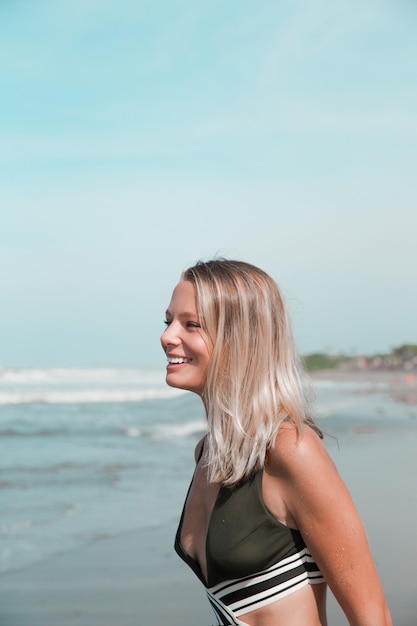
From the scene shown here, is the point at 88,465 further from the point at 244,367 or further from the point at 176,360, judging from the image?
the point at 244,367

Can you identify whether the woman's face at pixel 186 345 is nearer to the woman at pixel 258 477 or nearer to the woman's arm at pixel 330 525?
the woman at pixel 258 477

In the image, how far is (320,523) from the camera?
6.03 feet

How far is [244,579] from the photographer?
191 cm

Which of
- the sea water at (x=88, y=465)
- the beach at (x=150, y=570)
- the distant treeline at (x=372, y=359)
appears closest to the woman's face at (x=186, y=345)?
the sea water at (x=88, y=465)

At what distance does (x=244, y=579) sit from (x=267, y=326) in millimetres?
573

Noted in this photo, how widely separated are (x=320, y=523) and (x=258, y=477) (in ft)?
0.56

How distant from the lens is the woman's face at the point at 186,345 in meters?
2.04

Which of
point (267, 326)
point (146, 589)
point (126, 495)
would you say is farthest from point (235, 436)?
point (126, 495)

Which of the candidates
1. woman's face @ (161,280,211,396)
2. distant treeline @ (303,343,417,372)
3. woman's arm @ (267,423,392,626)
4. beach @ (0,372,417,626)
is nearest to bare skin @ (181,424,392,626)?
woman's arm @ (267,423,392,626)

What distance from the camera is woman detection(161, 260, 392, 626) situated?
185 cm

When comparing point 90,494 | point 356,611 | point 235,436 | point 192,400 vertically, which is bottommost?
point 192,400

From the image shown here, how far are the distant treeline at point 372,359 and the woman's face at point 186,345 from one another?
32193mm

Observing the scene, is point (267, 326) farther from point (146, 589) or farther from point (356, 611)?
point (146, 589)

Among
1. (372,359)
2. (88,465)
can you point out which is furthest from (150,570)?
(372,359)
